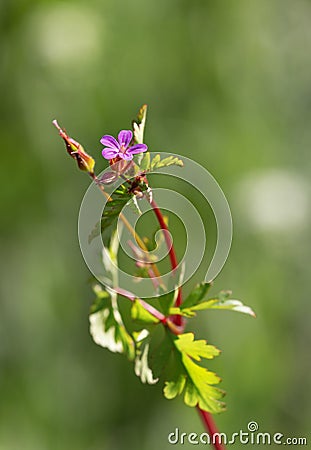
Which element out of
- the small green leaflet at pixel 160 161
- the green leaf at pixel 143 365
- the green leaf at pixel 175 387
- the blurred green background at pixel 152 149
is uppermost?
the blurred green background at pixel 152 149

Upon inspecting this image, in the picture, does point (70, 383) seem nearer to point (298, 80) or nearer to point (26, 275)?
point (26, 275)

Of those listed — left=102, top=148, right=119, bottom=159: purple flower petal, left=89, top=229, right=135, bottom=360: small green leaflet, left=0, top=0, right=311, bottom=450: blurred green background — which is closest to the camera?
left=102, top=148, right=119, bottom=159: purple flower petal

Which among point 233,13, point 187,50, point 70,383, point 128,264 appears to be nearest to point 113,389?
point 70,383

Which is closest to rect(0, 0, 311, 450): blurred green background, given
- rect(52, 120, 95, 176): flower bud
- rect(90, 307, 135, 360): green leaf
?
rect(90, 307, 135, 360): green leaf

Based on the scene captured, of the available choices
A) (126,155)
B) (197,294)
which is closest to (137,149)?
(126,155)

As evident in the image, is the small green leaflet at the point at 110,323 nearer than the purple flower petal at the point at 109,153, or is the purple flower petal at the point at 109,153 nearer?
the purple flower petal at the point at 109,153

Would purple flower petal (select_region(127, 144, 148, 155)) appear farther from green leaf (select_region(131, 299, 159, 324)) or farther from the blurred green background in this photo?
the blurred green background

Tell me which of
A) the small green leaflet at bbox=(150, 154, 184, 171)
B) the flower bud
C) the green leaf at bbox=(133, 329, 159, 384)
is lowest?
the green leaf at bbox=(133, 329, 159, 384)

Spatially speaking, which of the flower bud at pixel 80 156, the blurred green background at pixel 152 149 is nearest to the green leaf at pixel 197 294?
the flower bud at pixel 80 156

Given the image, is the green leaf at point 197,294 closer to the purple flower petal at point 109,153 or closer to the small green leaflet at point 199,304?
the small green leaflet at point 199,304
